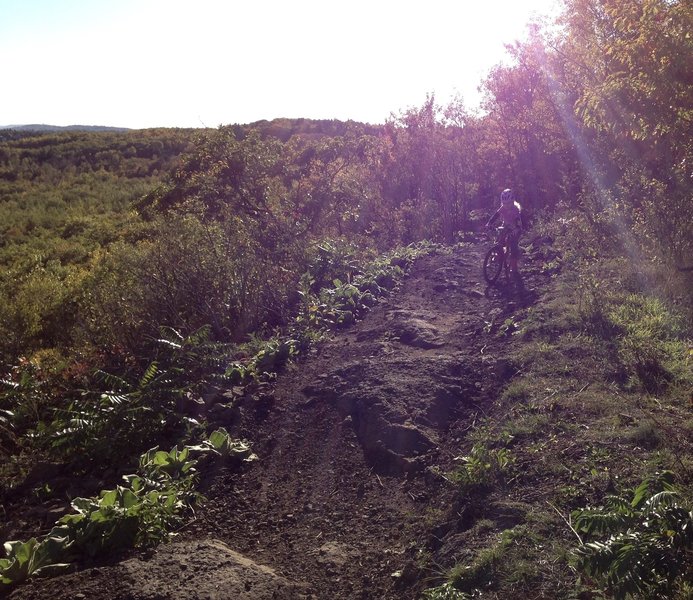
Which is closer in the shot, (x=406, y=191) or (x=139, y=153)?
(x=406, y=191)

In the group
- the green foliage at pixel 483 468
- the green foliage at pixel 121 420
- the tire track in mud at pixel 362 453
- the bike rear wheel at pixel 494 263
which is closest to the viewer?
the tire track in mud at pixel 362 453

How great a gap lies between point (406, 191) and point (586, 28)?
24.0ft

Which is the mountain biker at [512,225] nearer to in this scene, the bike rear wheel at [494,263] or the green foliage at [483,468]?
the bike rear wheel at [494,263]

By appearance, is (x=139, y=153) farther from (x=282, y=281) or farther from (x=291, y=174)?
(x=282, y=281)

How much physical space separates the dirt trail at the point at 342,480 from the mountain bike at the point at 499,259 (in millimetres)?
1546

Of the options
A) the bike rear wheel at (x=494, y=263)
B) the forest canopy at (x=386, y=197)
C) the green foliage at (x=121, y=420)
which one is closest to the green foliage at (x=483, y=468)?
the green foliage at (x=121, y=420)

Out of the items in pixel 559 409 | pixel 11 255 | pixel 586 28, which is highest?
pixel 586 28

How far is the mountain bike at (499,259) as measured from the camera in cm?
943

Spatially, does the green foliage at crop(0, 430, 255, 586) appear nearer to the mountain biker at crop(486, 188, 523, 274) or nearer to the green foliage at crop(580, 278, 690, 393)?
the green foliage at crop(580, 278, 690, 393)

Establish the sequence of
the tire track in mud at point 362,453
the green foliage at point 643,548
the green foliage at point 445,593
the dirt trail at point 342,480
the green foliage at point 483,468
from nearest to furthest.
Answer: the green foliage at point 643,548
the green foliage at point 445,593
the dirt trail at point 342,480
the tire track in mud at point 362,453
the green foliage at point 483,468

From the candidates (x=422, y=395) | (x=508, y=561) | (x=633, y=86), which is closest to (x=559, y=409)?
(x=422, y=395)

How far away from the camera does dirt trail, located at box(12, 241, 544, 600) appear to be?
3.35 meters

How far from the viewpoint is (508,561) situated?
3.11 meters

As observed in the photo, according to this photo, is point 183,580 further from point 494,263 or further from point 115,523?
point 494,263
